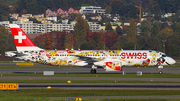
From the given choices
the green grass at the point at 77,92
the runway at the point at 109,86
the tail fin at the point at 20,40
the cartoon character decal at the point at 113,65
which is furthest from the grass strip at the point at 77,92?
the tail fin at the point at 20,40

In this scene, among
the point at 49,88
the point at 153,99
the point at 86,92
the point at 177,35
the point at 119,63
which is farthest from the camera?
the point at 177,35

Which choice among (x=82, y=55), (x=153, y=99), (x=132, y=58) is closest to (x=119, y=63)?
(x=132, y=58)

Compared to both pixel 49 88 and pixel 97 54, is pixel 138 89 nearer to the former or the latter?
pixel 49 88

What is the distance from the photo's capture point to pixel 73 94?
38.5 meters

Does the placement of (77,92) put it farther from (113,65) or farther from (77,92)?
(113,65)

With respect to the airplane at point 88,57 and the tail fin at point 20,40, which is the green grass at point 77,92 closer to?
the airplane at point 88,57

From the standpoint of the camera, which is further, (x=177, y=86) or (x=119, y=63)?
(x=119, y=63)

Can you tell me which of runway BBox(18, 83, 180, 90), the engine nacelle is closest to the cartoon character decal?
the engine nacelle

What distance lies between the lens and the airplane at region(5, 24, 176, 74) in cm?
6172

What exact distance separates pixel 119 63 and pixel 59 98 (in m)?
25.2

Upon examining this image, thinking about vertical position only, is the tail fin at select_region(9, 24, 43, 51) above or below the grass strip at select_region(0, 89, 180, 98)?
above

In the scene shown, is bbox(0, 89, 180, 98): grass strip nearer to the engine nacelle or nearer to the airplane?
the engine nacelle

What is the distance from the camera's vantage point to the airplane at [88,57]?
61.7 meters

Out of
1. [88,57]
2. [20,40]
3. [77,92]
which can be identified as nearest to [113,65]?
[88,57]
